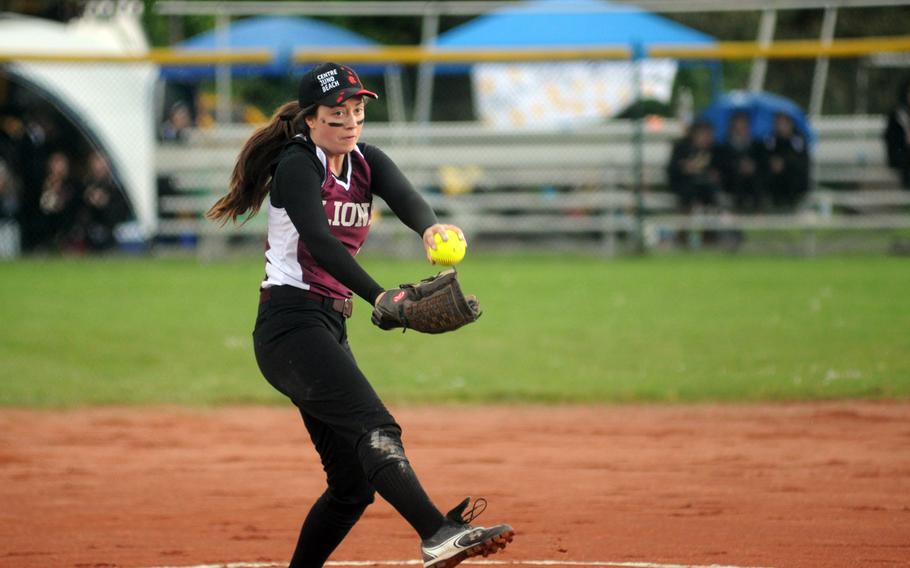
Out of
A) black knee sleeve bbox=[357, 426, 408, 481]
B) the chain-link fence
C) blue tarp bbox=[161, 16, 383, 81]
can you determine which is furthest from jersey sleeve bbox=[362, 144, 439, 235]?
blue tarp bbox=[161, 16, 383, 81]

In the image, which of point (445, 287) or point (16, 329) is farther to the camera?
point (16, 329)

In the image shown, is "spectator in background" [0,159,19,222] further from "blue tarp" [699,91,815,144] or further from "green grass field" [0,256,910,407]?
"blue tarp" [699,91,815,144]

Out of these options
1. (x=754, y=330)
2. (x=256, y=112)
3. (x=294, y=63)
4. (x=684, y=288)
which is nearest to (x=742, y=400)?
(x=754, y=330)

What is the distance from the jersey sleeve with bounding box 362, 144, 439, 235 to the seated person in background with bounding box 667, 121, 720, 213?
38.5 feet

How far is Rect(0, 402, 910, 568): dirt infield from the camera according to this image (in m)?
5.88

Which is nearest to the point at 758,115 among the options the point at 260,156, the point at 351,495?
the point at 260,156

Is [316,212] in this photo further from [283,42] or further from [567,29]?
[283,42]

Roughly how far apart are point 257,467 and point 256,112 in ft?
45.5

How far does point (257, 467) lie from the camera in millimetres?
8055

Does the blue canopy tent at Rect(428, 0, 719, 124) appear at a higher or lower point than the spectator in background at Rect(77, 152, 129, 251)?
higher

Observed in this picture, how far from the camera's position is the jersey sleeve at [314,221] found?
4453 millimetres

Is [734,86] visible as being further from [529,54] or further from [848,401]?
[848,401]

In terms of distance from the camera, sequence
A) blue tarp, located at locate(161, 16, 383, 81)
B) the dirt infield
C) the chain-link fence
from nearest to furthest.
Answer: the dirt infield < the chain-link fence < blue tarp, located at locate(161, 16, 383, 81)

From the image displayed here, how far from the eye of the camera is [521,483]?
7.43 metres
